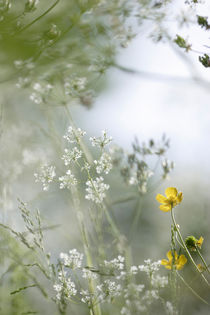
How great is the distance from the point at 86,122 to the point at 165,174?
785 mm

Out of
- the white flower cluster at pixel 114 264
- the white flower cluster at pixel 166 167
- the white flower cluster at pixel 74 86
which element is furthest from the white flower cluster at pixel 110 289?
the white flower cluster at pixel 74 86

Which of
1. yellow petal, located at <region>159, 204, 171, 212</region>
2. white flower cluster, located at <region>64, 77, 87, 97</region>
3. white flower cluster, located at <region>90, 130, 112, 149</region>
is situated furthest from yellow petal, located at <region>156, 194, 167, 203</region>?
white flower cluster, located at <region>64, 77, 87, 97</region>

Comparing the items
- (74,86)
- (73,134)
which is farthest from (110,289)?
(74,86)

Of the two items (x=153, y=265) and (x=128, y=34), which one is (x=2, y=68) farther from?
(x=153, y=265)

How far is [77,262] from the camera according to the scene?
0.54 metres

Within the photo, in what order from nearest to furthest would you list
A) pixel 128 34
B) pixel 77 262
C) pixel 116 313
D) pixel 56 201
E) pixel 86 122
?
pixel 77 262 < pixel 116 313 < pixel 128 34 < pixel 56 201 < pixel 86 122

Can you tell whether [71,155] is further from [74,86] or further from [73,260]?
[74,86]

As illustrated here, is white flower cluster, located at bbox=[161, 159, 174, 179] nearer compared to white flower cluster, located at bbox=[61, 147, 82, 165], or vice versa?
white flower cluster, located at bbox=[61, 147, 82, 165]

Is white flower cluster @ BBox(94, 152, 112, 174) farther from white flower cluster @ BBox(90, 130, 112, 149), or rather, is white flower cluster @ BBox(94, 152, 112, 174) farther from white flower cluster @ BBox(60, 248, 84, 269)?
white flower cluster @ BBox(60, 248, 84, 269)

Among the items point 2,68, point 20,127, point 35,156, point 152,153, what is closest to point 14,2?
point 2,68

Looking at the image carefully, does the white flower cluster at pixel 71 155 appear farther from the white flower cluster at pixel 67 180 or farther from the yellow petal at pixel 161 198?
the yellow petal at pixel 161 198

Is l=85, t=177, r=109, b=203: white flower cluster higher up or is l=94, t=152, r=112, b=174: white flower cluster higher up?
l=94, t=152, r=112, b=174: white flower cluster

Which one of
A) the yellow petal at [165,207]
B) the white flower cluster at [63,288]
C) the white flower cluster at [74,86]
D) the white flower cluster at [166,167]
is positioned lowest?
the white flower cluster at [63,288]

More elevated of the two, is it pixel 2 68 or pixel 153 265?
pixel 2 68
